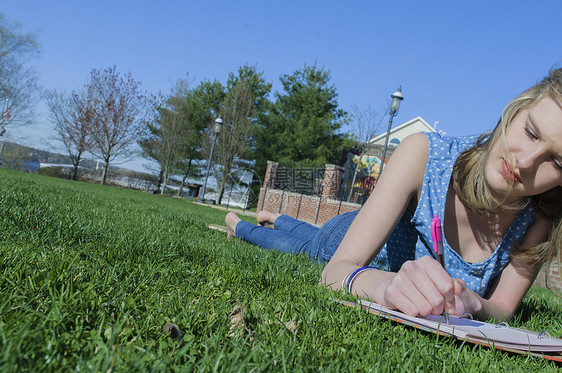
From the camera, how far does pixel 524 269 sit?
6.83ft

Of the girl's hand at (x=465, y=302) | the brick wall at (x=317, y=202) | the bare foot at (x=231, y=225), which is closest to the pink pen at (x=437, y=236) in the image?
the girl's hand at (x=465, y=302)

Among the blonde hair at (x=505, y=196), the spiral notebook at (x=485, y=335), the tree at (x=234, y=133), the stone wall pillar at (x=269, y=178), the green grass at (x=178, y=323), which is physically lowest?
the green grass at (x=178, y=323)

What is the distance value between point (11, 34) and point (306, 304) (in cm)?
2780

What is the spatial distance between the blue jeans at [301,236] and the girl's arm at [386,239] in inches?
31.2

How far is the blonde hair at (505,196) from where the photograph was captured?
5.61 ft

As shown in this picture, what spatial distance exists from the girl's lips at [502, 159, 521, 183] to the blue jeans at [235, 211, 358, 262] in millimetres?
1257

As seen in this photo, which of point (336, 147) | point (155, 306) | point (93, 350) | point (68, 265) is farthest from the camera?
point (336, 147)

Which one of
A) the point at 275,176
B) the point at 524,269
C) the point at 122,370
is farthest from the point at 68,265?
the point at 275,176

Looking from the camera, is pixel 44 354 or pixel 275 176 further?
pixel 275 176

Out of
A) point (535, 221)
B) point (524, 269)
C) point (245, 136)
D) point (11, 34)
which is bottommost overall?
point (524, 269)

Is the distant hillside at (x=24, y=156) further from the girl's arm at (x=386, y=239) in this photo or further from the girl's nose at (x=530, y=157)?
the girl's nose at (x=530, y=157)

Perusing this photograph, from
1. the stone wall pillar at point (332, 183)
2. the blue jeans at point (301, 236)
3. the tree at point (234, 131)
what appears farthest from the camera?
the tree at point (234, 131)

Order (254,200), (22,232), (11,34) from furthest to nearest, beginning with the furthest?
(254,200), (11,34), (22,232)

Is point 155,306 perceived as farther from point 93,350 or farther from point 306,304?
point 306,304
